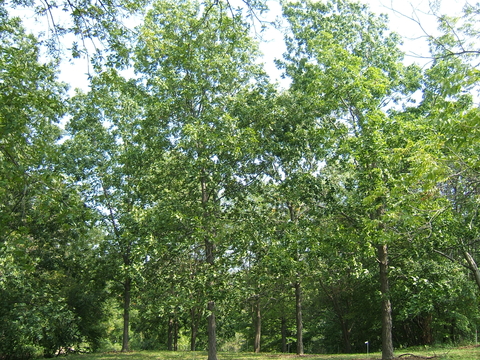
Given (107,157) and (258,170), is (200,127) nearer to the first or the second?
(258,170)

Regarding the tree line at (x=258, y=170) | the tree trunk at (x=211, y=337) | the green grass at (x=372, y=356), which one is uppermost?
the tree line at (x=258, y=170)

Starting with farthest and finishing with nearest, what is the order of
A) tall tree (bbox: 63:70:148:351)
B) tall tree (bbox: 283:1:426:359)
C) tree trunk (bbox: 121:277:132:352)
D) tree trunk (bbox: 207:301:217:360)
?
tree trunk (bbox: 121:277:132:352), tall tree (bbox: 63:70:148:351), tree trunk (bbox: 207:301:217:360), tall tree (bbox: 283:1:426:359)

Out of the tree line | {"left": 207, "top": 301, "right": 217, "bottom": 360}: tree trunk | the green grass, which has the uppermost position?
the tree line

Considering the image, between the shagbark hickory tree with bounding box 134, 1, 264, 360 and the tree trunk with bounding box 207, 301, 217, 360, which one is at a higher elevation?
the shagbark hickory tree with bounding box 134, 1, 264, 360

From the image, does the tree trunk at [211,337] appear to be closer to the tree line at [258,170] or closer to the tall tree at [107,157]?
the tree line at [258,170]

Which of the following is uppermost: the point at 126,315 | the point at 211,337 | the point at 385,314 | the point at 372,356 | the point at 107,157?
the point at 107,157

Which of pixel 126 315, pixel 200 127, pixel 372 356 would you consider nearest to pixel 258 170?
pixel 200 127

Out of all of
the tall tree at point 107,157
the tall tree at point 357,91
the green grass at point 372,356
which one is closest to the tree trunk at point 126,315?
the tall tree at point 107,157

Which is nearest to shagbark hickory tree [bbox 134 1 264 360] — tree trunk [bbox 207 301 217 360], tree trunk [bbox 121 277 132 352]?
tree trunk [bbox 207 301 217 360]

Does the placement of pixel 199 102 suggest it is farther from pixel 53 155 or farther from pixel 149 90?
pixel 53 155

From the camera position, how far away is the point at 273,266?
12227 mm

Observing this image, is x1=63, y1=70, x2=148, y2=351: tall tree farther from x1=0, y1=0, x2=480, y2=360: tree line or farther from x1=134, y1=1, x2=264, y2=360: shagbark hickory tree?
x1=134, y1=1, x2=264, y2=360: shagbark hickory tree

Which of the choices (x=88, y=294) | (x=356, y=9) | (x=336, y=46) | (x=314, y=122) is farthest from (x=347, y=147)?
(x=88, y=294)

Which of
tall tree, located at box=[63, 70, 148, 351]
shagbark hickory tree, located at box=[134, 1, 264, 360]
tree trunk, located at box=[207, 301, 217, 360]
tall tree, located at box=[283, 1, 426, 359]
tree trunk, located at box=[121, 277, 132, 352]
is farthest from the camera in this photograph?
tree trunk, located at box=[121, 277, 132, 352]
